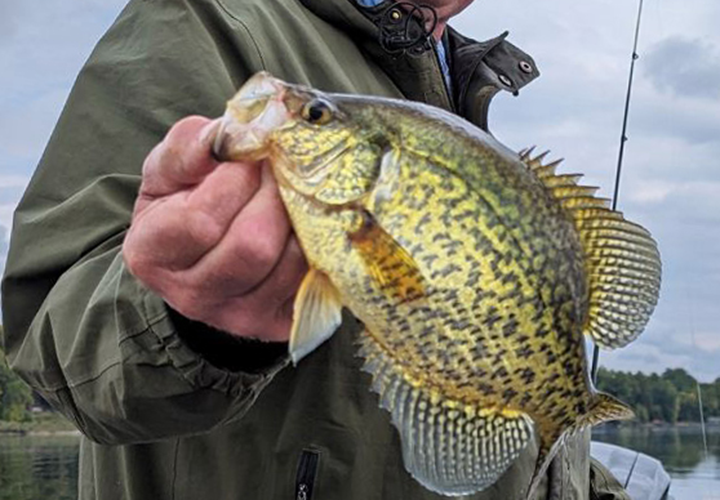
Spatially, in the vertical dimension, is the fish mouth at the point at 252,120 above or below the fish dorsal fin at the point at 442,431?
above

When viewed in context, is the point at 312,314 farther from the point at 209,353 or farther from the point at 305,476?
the point at 305,476

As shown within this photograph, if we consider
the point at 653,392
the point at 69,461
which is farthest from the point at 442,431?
the point at 69,461

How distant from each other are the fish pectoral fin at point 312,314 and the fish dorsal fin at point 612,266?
0.73 metres

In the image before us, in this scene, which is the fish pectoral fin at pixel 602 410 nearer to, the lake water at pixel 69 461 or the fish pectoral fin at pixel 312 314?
the fish pectoral fin at pixel 312 314

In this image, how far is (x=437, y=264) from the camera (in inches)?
94.9

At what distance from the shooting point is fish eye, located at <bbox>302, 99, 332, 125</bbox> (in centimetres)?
250

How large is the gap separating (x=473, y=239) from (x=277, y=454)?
1114 mm

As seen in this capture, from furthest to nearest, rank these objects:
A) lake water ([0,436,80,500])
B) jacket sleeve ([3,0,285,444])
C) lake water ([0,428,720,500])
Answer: lake water ([0,436,80,500]) < lake water ([0,428,720,500]) < jacket sleeve ([3,0,285,444])

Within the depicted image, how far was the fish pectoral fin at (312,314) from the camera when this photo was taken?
235 centimetres

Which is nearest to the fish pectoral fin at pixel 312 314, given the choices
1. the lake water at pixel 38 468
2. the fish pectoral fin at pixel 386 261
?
the fish pectoral fin at pixel 386 261

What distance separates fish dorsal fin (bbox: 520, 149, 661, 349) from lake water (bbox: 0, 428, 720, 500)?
815cm

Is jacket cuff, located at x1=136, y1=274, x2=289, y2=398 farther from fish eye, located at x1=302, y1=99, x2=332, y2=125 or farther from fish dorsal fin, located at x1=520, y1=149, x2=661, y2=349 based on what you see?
fish dorsal fin, located at x1=520, y1=149, x2=661, y2=349

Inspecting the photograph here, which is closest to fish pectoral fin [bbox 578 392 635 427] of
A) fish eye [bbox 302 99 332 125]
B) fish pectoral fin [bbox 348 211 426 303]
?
fish pectoral fin [bbox 348 211 426 303]

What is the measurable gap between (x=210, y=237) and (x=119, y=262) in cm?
53
